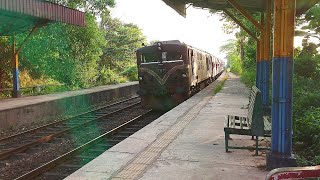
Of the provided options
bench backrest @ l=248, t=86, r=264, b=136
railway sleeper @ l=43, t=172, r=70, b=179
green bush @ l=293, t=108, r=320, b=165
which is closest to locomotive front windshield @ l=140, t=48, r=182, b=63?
green bush @ l=293, t=108, r=320, b=165

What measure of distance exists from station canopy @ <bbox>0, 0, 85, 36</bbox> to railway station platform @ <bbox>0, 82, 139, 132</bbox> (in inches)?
121

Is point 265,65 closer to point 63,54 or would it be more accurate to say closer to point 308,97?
point 308,97

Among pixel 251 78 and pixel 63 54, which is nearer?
pixel 251 78

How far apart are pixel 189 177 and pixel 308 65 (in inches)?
434

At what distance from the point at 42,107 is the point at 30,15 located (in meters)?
3.37

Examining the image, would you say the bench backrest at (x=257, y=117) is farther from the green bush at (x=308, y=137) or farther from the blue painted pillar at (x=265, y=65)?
the blue painted pillar at (x=265, y=65)

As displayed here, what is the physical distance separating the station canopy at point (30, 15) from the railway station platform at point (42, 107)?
307 centimetres

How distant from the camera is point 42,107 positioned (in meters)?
12.5

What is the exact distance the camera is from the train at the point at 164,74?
12641 millimetres

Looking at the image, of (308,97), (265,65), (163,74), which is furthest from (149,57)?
(308,97)

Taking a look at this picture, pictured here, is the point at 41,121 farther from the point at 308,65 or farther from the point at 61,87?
the point at 308,65

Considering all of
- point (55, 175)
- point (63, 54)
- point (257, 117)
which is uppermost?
point (63, 54)

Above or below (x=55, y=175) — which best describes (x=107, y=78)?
above

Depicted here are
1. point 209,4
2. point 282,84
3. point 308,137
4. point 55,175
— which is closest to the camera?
point 282,84
